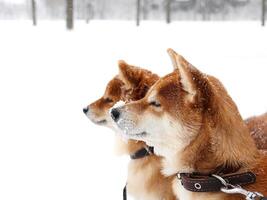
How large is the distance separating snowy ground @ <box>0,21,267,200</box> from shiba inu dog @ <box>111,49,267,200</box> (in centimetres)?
322

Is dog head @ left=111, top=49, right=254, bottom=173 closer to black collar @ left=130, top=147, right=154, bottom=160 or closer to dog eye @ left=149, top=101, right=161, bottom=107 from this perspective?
dog eye @ left=149, top=101, right=161, bottom=107

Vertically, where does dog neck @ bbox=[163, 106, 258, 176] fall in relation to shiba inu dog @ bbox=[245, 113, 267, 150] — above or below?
above

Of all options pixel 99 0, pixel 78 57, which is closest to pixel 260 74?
pixel 78 57

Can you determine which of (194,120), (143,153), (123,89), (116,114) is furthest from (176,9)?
(194,120)

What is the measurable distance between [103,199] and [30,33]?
14.6m

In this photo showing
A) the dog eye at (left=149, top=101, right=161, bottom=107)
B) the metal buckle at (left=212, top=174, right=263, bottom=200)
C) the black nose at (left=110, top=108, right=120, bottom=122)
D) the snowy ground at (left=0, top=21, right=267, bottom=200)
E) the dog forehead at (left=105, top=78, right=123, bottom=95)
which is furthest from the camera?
the snowy ground at (left=0, top=21, right=267, bottom=200)

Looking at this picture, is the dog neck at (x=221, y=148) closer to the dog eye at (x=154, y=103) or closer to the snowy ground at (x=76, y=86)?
the dog eye at (x=154, y=103)

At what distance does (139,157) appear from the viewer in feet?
15.7

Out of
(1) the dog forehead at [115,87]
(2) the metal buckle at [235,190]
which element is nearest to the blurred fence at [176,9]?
(1) the dog forehead at [115,87]

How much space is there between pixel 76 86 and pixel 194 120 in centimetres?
967

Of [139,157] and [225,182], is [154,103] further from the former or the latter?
[139,157]

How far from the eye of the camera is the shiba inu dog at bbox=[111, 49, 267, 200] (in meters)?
2.99

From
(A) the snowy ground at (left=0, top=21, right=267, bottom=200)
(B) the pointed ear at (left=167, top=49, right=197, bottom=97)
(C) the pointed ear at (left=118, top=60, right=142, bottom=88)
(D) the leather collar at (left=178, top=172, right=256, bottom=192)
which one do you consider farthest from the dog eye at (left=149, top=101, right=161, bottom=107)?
(A) the snowy ground at (left=0, top=21, right=267, bottom=200)

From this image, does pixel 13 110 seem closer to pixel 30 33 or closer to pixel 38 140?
pixel 38 140
